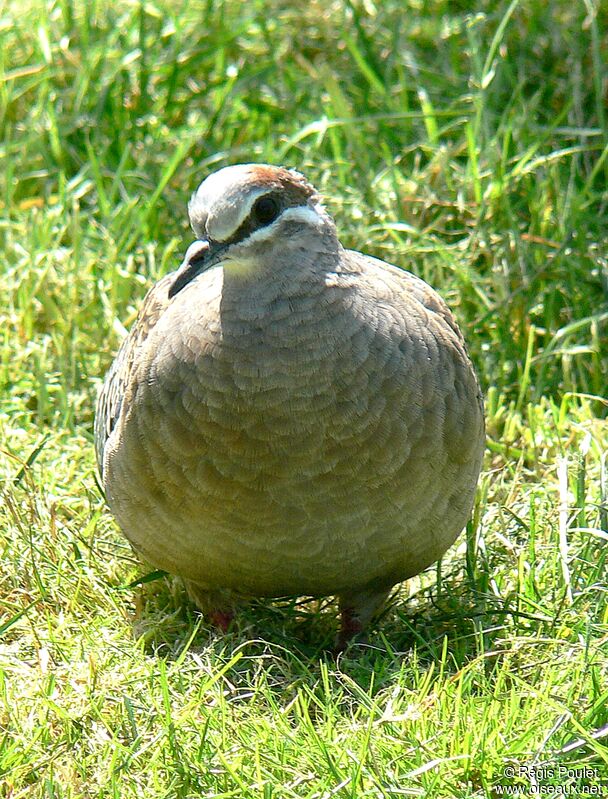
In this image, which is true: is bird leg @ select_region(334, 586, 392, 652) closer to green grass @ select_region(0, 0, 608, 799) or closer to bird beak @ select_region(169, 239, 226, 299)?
Answer: green grass @ select_region(0, 0, 608, 799)

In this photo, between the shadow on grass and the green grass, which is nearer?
the green grass

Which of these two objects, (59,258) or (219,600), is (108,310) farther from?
(219,600)

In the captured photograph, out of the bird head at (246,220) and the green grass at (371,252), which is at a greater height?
the bird head at (246,220)

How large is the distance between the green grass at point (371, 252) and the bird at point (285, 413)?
291 millimetres

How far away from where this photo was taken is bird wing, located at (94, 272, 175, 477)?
366 centimetres

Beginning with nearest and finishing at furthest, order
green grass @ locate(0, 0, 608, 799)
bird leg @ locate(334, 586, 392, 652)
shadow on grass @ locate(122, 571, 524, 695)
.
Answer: green grass @ locate(0, 0, 608, 799)
shadow on grass @ locate(122, 571, 524, 695)
bird leg @ locate(334, 586, 392, 652)

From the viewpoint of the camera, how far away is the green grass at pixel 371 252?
9.91 feet

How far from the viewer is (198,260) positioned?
10.4 feet

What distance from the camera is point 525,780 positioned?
2.85 meters

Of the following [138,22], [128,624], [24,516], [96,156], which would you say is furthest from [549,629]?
[138,22]

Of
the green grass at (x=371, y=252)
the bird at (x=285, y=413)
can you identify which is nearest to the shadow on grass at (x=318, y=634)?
the green grass at (x=371, y=252)

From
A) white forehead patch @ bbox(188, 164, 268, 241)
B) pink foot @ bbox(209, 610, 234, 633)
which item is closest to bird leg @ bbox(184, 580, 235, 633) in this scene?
pink foot @ bbox(209, 610, 234, 633)

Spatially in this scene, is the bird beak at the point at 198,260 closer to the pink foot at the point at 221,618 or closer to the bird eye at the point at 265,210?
the bird eye at the point at 265,210

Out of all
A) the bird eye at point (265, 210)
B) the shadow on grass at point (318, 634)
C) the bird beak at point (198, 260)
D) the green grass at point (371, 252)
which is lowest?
the shadow on grass at point (318, 634)
